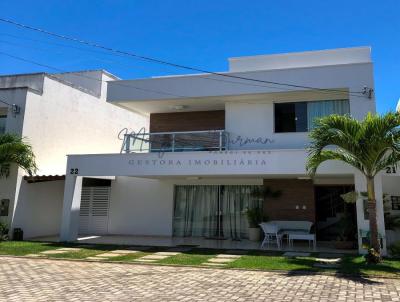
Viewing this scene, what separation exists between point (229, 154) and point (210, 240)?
461cm

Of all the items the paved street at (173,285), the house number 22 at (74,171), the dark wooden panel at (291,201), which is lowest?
the paved street at (173,285)

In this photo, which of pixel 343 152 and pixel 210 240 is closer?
pixel 343 152

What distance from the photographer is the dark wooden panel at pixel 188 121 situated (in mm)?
18203

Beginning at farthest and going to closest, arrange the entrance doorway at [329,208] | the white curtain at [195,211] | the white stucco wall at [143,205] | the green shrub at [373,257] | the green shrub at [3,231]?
the white stucco wall at [143,205] < the white curtain at [195,211] < the entrance doorway at [329,208] < the green shrub at [3,231] < the green shrub at [373,257]

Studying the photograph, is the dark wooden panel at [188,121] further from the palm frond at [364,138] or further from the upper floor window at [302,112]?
the palm frond at [364,138]

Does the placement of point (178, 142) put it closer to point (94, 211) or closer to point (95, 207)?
point (95, 207)

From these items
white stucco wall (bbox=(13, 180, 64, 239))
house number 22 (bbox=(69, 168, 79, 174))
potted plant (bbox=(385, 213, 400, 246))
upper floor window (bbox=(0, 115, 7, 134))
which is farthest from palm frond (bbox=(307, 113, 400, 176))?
upper floor window (bbox=(0, 115, 7, 134))

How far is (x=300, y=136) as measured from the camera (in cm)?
1538

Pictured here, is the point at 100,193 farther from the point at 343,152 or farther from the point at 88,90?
the point at 343,152

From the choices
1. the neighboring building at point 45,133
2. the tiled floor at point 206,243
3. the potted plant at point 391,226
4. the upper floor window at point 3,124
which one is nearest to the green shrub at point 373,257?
the tiled floor at point 206,243

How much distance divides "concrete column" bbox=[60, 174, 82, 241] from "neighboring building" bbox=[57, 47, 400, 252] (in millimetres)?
40

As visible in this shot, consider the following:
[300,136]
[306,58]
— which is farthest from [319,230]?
[306,58]

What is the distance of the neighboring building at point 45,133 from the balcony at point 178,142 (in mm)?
4354

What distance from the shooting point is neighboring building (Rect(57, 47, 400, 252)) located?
14.0 metres
